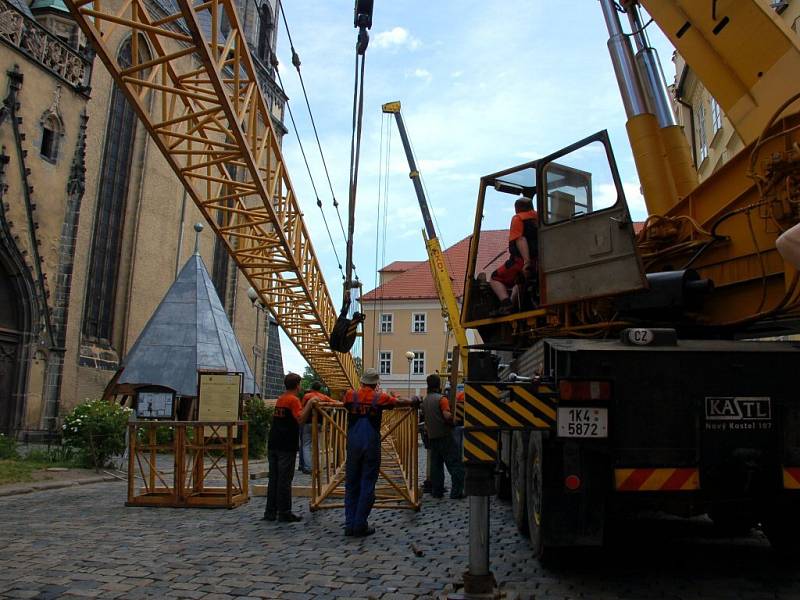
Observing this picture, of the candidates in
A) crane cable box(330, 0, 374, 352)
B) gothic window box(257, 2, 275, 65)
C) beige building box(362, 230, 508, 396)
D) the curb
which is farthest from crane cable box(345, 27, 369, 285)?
beige building box(362, 230, 508, 396)

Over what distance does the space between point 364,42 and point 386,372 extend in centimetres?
4285

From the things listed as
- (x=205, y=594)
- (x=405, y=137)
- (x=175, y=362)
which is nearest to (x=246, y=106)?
(x=175, y=362)

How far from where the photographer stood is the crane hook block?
1016 cm

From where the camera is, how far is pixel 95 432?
12.6 meters

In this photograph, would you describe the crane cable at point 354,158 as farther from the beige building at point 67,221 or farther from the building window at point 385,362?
the building window at point 385,362

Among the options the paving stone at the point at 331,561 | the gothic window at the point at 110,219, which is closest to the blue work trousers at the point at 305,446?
the paving stone at the point at 331,561

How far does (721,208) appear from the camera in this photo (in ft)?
19.6

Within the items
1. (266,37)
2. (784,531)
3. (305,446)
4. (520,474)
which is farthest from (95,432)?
(266,37)

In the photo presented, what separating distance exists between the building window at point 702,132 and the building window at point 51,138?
1760 centimetres

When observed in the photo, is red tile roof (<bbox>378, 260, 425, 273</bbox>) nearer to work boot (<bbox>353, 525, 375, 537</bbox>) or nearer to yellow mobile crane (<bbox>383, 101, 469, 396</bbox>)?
yellow mobile crane (<bbox>383, 101, 469, 396</bbox>)

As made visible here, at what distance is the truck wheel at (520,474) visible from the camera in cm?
608

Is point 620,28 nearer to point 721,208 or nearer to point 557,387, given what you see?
point 721,208

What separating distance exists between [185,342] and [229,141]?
24.3 ft

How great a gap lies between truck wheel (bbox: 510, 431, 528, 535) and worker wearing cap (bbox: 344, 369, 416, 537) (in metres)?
1.47
